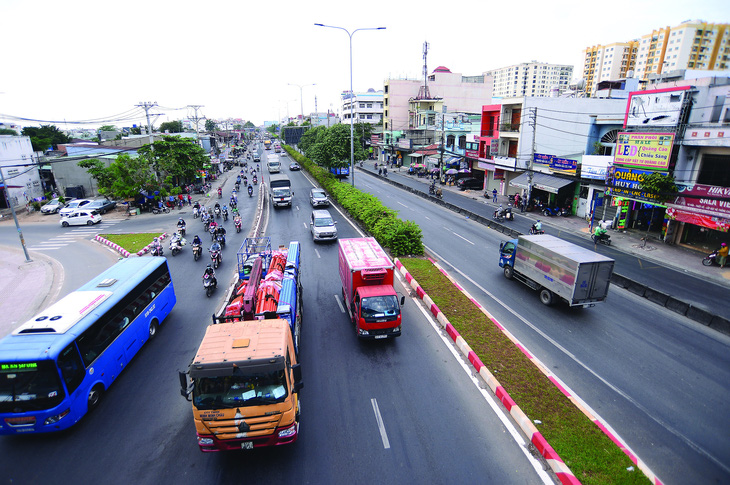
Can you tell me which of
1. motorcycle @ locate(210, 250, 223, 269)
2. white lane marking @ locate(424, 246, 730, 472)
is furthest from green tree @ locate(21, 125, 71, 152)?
white lane marking @ locate(424, 246, 730, 472)

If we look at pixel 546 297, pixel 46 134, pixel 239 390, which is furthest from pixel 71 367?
pixel 46 134

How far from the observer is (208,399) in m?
7.30

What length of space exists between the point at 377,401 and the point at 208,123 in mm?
168299

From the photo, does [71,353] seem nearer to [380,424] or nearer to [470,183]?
[380,424]

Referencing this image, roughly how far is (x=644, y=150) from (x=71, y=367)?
32205 millimetres

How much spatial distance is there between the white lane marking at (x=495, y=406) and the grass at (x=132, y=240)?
68.1 feet

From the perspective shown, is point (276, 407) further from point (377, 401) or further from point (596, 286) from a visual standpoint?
point (596, 286)

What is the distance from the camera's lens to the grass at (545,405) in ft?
25.0

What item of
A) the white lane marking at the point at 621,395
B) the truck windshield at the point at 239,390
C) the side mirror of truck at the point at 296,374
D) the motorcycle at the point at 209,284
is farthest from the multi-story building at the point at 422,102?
the truck windshield at the point at 239,390

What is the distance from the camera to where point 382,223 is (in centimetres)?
2412

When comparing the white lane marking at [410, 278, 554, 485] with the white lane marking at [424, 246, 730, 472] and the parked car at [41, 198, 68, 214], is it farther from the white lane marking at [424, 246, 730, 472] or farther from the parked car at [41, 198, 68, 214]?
the parked car at [41, 198, 68, 214]

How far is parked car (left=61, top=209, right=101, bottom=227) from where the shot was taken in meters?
31.9

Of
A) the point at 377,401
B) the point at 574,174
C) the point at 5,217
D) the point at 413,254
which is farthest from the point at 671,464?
the point at 5,217

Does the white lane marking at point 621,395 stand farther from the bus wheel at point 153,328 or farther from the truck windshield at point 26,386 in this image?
the bus wheel at point 153,328
